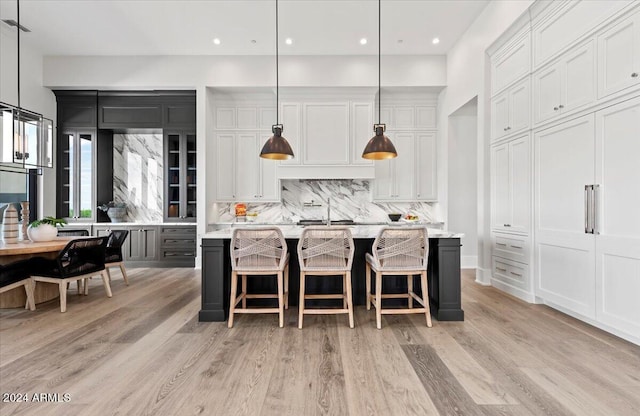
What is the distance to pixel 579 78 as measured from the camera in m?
2.85

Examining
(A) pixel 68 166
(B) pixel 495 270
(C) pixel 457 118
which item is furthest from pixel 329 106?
(A) pixel 68 166

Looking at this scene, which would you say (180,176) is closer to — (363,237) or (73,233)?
(73,233)

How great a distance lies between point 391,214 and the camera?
5.86 meters

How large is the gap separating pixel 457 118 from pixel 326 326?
4.33 m

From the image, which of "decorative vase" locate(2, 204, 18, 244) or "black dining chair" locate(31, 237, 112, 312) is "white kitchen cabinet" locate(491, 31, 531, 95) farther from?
"decorative vase" locate(2, 204, 18, 244)

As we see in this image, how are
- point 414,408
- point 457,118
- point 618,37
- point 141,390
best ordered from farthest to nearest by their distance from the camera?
point 457,118 < point 618,37 < point 141,390 < point 414,408

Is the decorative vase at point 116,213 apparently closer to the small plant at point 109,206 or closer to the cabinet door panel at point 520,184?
the small plant at point 109,206

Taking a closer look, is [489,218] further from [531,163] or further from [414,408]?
[414,408]

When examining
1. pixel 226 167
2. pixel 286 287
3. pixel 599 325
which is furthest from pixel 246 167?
pixel 599 325

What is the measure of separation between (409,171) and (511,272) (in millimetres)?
2558

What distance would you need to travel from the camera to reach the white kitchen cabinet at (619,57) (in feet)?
7.66

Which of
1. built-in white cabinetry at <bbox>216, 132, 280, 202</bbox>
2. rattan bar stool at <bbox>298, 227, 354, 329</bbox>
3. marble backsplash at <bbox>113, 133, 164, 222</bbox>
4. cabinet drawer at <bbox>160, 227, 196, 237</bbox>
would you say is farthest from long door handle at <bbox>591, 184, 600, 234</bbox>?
marble backsplash at <bbox>113, 133, 164, 222</bbox>

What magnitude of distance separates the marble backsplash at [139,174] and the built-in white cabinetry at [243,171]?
1.35 m

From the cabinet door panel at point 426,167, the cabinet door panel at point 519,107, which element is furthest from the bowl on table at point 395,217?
the cabinet door panel at point 519,107
